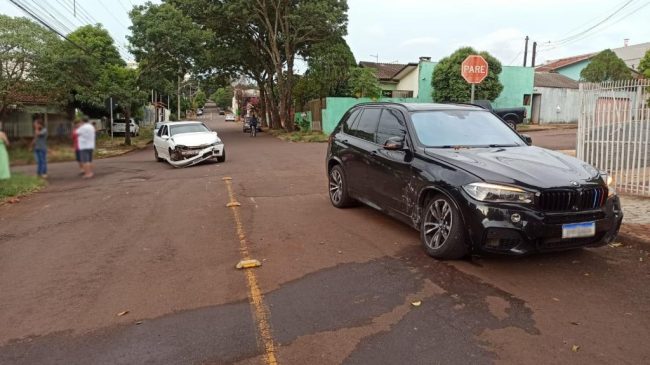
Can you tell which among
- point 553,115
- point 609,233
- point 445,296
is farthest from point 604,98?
point 553,115

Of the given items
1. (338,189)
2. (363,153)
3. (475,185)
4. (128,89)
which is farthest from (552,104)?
(475,185)

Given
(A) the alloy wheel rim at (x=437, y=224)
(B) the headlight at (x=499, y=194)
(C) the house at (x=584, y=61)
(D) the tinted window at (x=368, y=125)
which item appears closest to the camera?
(B) the headlight at (x=499, y=194)

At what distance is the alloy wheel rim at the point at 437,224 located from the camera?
206 inches

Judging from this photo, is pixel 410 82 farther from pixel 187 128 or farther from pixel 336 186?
pixel 336 186

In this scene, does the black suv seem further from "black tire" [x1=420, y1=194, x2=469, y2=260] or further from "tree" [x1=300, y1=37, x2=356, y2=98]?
"tree" [x1=300, y1=37, x2=356, y2=98]

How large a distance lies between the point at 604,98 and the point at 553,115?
30.0 meters

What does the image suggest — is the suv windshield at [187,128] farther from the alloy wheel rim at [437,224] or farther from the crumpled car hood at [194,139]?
the alloy wheel rim at [437,224]

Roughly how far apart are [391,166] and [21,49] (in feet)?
69.0

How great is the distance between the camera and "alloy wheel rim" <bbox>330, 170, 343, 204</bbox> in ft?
26.3

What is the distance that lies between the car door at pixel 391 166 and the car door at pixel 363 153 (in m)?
0.14

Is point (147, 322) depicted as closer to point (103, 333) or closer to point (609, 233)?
point (103, 333)

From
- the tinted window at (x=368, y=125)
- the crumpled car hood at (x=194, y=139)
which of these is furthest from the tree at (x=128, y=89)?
the tinted window at (x=368, y=125)

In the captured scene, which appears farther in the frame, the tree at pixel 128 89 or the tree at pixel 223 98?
the tree at pixel 223 98

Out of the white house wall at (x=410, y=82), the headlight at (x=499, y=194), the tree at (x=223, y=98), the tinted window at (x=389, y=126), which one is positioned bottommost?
the headlight at (x=499, y=194)
